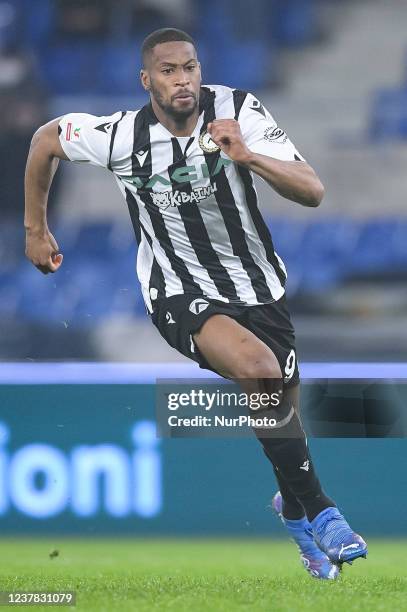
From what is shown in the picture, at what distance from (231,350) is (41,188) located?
80 cm

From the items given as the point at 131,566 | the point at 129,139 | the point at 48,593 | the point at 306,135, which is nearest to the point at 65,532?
the point at 131,566

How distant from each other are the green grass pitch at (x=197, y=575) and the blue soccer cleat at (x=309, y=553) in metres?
0.04

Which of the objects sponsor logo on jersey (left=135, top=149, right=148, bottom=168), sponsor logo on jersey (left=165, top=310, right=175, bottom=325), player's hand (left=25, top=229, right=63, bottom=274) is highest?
sponsor logo on jersey (left=135, top=149, right=148, bottom=168)

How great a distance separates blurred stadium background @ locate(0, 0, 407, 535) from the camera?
3773 mm

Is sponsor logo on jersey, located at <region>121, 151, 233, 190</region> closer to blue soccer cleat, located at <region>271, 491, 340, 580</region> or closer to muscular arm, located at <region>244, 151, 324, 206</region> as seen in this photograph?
muscular arm, located at <region>244, 151, 324, 206</region>

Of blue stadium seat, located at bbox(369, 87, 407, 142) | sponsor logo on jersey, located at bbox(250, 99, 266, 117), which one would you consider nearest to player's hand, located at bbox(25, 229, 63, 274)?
sponsor logo on jersey, located at bbox(250, 99, 266, 117)

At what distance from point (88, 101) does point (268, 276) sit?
3.80 ft

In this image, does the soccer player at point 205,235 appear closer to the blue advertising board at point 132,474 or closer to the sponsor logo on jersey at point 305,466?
the sponsor logo on jersey at point 305,466

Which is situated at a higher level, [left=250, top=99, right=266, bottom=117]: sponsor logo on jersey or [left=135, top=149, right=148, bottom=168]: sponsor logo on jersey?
[left=250, top=99, right=266, bottom=117]: sponsor logo on jersey

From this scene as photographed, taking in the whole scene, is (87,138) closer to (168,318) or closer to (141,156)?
(141,156)

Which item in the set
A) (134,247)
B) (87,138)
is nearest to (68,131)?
(87,138)

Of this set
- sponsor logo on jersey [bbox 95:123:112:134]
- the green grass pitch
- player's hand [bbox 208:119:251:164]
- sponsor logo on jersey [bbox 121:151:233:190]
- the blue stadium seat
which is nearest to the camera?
player's hand [bbox 208:119:251:164]

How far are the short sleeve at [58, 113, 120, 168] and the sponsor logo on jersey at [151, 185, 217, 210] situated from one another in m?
0.20

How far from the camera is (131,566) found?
359 centimetres
